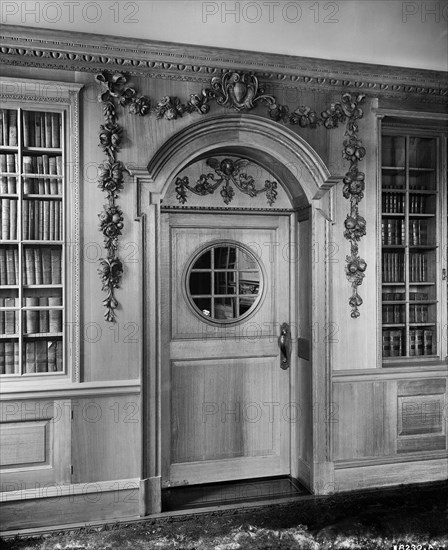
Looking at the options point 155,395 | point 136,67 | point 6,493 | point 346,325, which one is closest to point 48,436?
point 6,493

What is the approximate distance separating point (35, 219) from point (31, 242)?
16cm

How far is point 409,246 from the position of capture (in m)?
4.14

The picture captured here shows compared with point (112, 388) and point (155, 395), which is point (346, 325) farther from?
point (112, 388)

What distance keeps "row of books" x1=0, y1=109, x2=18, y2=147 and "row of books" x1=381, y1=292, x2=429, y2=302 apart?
2.81 metres

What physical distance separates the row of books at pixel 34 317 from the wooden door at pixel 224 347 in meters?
0.78

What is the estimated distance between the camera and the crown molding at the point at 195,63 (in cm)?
329

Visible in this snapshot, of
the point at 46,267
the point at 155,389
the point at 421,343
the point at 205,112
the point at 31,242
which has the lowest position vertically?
the point at 155,389

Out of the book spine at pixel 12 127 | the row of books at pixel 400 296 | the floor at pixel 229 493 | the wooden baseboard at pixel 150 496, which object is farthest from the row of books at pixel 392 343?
the book spine at pixel 12 127

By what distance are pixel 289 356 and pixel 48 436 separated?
180 centimetres

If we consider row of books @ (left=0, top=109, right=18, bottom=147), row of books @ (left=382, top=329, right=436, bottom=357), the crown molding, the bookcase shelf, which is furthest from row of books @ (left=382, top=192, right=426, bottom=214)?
row of books @ (left=0, top=109, right=18, bottom=147)

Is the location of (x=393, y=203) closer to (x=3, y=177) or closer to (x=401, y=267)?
(x=401, y=267)

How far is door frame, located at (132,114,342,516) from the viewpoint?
3.52m

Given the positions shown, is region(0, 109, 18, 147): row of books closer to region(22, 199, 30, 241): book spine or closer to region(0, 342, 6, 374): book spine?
region(22, 199, 30, 241): book spine

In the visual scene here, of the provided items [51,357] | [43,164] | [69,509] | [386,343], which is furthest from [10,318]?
[386,343]
